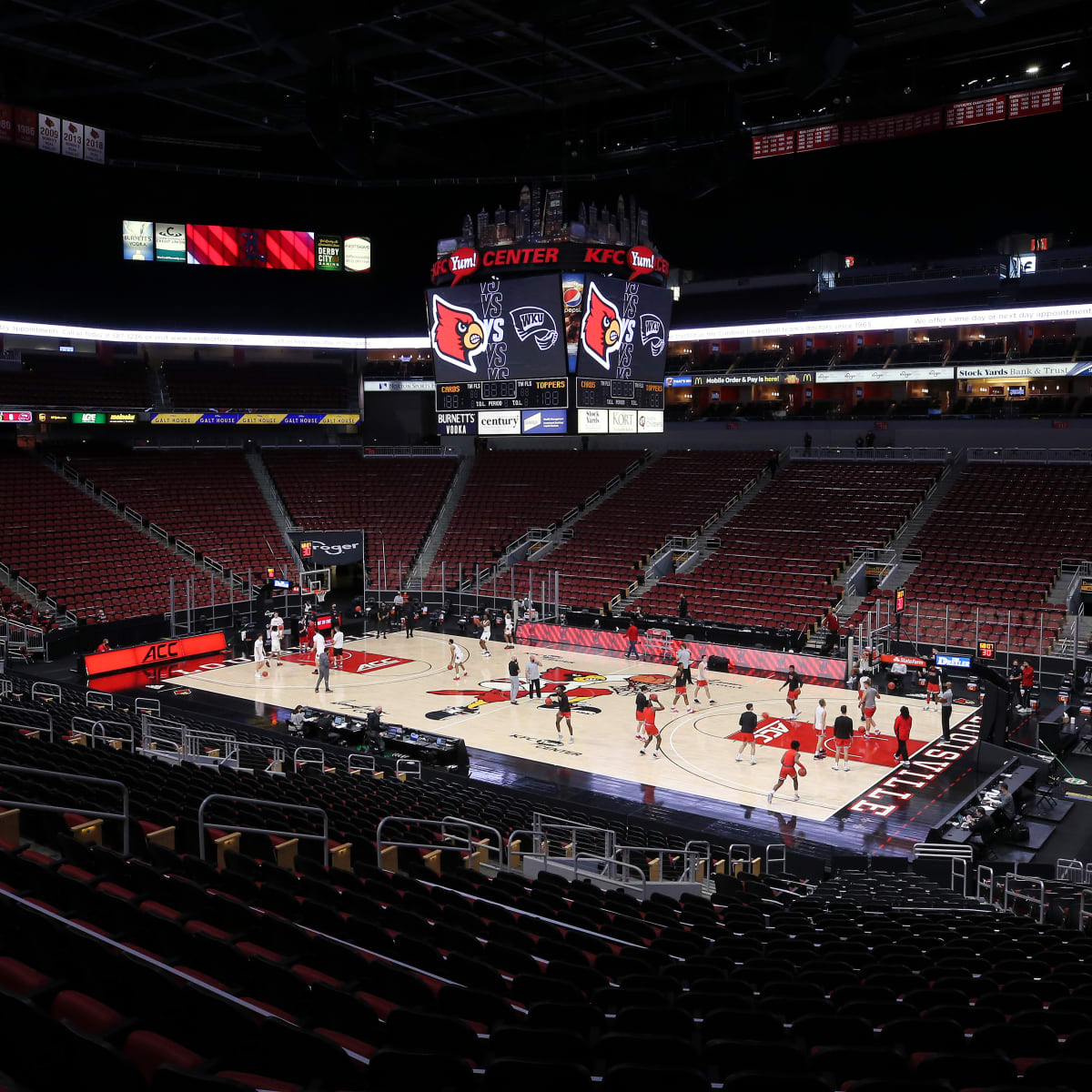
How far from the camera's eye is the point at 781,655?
2895cm

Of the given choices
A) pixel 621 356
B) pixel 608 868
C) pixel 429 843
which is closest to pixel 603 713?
pixel 621 356

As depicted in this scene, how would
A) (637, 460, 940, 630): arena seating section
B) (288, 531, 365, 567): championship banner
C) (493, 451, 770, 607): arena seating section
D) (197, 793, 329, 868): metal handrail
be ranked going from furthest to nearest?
(493, 451, 770, 607): arena seating section < (288, 531, 365, 567): championship banner < (637, 460, 940, 630): arena seating section < (197, 793, 329, 868): metal handrail

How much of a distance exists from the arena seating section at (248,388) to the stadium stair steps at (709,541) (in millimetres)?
19978

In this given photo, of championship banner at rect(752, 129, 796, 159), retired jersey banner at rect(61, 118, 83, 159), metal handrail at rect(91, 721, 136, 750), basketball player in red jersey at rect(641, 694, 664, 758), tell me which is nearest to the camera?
metal handrail at rect(91, 721, 136, 750)

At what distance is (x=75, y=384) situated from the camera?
136 ft

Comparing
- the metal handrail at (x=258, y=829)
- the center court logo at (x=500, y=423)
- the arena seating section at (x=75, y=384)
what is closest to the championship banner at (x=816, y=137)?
the center court logo at (x=500, y=423)

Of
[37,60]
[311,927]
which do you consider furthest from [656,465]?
[311,927]

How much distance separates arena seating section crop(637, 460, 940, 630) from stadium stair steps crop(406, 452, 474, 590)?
33.4 feet

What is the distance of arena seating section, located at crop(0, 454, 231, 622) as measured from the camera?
32.2 metres

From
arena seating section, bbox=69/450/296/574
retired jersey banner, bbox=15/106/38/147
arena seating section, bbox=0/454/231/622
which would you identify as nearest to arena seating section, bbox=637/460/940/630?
arena seating section, bbox=69/450/296/574

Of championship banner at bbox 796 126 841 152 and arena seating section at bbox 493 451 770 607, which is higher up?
championship banner at bbox 796 126 841 152

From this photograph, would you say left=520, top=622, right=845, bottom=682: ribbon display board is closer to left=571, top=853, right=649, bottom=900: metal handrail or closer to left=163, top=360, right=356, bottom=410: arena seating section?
left=571, top=853, right=649, bottom=900: metal handrail

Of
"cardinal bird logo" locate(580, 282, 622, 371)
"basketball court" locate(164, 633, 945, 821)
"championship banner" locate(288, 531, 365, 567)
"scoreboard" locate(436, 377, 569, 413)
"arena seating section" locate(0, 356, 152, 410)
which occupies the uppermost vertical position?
"arena seating section" locate(0, 356, 152, 410)

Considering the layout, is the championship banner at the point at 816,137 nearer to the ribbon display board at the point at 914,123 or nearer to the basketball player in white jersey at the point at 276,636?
the ribbon display board at the point at 914,123
